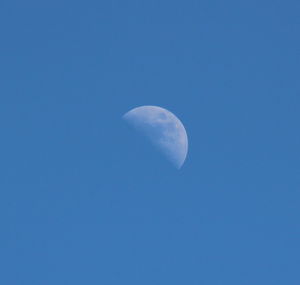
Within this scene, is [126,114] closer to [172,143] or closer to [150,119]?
[150,119]

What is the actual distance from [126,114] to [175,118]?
0.32 m

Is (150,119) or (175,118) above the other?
(175,118)

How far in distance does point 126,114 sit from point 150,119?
164 millimetres

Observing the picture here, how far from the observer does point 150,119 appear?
5.73ft

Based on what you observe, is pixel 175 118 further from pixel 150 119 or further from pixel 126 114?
pixel 126 114

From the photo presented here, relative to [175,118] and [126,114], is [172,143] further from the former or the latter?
[126,114]

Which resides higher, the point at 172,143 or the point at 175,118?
the point at 175,118

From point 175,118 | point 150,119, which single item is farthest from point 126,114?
point 175,118

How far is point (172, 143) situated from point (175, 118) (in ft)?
0.60

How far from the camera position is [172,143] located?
1.73 m

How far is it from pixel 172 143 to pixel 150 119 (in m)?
0.21

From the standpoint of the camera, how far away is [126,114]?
1.79 metres
